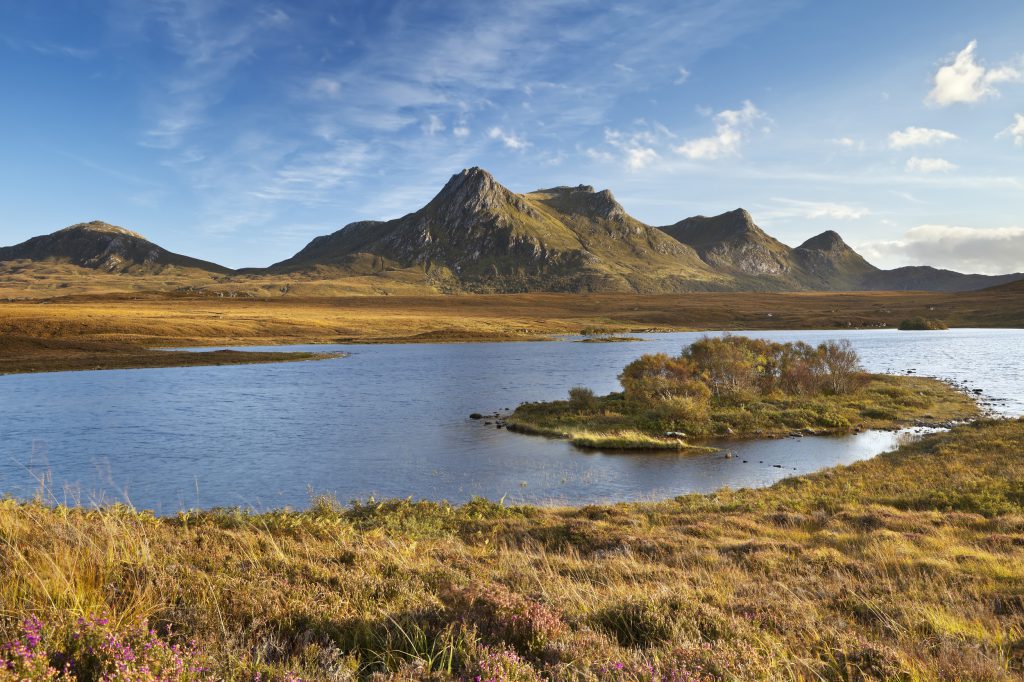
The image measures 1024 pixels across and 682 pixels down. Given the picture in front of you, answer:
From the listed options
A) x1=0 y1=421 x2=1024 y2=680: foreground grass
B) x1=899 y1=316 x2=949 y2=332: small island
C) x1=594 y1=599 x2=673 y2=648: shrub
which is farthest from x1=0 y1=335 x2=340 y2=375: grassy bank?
x1=899 y1=316 x2=949 y2=332: small island

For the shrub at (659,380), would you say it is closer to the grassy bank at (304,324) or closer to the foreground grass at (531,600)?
the foreground grass at (531,600)

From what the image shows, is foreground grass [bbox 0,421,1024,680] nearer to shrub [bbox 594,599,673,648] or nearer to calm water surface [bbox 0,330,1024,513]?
shrub [bbox 594,599,673,648]

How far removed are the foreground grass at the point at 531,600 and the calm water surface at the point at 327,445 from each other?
5.13 meters

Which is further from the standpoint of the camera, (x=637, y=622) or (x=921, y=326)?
(x=921, y=326)

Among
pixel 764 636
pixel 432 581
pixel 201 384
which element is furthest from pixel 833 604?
pixel 201 384

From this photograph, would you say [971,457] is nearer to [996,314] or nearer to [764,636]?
[764,636]

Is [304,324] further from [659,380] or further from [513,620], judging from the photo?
[513,620]

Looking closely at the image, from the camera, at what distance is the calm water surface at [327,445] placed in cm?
2814

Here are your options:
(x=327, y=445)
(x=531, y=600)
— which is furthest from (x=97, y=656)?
(x=327, y=445)

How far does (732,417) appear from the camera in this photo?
4334cm

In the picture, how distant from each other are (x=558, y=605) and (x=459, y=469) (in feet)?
82.1

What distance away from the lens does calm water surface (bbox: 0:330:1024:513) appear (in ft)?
92.3

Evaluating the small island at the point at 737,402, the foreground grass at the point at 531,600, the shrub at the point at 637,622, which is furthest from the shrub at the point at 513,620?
the small island at the point at 737,402

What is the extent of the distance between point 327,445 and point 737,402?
32.4 meters
